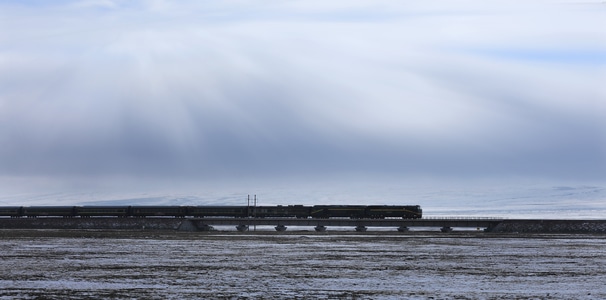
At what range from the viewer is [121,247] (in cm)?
6431

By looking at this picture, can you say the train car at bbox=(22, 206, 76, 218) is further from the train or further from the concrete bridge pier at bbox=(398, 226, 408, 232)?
the concrete bridge pier at bbox=(398, 226, 408, 232)

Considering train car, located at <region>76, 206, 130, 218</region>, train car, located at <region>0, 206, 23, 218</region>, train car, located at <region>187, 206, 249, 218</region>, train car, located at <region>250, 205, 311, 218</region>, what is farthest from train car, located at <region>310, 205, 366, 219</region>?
train car, located at <region>0, 206, 23, 218</region>

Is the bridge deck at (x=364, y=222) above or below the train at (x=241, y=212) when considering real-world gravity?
below

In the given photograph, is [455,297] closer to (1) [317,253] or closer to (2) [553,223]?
(1) [317,253]

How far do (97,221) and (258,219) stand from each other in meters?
20.4

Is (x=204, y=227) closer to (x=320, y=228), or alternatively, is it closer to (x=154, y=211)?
(x=154, y=211)

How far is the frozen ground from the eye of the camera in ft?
110

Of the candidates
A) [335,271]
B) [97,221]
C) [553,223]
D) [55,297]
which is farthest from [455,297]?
[97,221]

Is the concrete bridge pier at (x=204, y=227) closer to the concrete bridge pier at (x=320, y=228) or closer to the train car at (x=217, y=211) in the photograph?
the train car at (x=217, y=211)

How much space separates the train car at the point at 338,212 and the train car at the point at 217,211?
9514 millimetres

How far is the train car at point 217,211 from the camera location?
399 feet

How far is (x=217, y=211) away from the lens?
123 meters

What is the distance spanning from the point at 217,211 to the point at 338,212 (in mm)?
16188

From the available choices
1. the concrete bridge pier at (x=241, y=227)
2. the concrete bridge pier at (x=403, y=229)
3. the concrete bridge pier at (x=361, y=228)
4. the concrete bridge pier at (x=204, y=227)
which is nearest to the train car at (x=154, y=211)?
the concrete bridge pier at (x=204, y=227)
